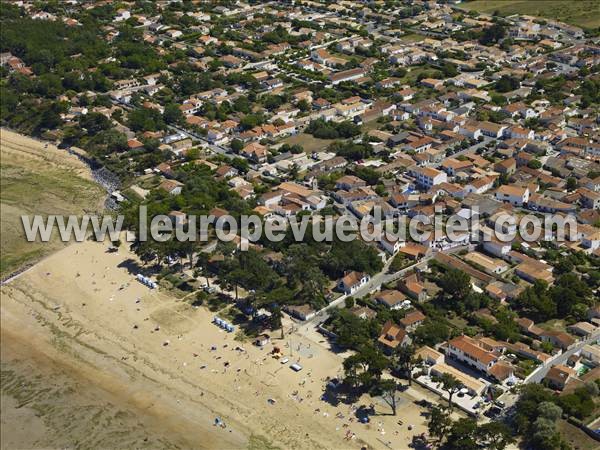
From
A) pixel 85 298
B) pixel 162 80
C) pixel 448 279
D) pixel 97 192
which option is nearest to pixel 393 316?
pixel 448 279

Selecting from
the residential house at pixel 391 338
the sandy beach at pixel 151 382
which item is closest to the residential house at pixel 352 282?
the sandy beach at pixel 151 382

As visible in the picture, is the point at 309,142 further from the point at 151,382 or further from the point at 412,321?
the point at 151,382

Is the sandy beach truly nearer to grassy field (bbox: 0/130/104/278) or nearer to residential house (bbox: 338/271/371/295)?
residential house (bbox: 338/271/371/295)

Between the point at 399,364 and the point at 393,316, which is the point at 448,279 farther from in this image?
the point at 399,364

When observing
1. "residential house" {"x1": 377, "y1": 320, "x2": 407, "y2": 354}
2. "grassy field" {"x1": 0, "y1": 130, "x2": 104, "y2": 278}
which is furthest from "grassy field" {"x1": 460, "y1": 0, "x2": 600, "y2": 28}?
"residential house" {"x1": 377, "y1": 320, "x2": 407, "y2": 354}

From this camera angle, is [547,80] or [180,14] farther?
[180,14]
